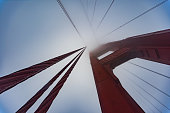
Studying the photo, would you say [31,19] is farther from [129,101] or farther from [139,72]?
[139,72]

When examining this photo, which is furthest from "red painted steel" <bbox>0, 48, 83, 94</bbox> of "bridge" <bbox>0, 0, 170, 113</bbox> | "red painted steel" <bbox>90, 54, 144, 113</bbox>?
"red painted steel" <bbox>90, 54, 144, 113</bbox>

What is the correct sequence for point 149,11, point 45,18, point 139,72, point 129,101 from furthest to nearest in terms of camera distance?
point 139,72 → point 45,18 → point 149,11 → point 129,101

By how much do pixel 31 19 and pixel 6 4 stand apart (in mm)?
516

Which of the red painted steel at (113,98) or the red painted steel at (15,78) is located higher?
the red painted steel at (15,78)

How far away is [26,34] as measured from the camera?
2654mm

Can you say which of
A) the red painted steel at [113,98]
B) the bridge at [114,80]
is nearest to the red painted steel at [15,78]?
the bridge at [114,80]

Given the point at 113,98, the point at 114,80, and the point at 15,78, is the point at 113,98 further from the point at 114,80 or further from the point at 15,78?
the point at 15,78

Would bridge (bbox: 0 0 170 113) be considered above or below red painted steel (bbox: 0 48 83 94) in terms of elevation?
below

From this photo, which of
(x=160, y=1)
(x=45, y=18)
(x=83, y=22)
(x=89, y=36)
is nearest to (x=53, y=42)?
(x=45, y=18)

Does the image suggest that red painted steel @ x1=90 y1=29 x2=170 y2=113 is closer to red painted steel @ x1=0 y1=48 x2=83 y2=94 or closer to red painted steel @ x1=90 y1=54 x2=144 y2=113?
red painted steel @ x1=90 y1=54 x2=144 y2=113

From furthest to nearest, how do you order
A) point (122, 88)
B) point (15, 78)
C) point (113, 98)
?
point (122, 88) < point (113, 98) < point (15, 78)

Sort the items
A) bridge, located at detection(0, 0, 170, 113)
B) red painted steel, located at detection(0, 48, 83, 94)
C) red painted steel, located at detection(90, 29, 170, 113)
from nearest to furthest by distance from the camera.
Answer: red painted steel, located at detection(0, 48, 83, 94), bridge, located at detection(0, 0, 170, 113), red painted steel, located at detection(90, 29, 170, 113)

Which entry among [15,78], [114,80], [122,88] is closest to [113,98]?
[122,88]

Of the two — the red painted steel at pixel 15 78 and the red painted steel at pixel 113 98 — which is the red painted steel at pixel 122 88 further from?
the red painted steel at pixel 15 78
